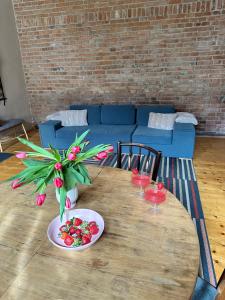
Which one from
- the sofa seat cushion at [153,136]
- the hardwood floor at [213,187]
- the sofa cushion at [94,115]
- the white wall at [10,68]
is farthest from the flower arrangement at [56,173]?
the white wall at [10,68]

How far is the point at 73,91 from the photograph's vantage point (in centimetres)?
473

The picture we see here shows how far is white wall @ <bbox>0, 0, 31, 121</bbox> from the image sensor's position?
4317mm

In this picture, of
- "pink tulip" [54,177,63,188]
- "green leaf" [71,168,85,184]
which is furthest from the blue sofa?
"pink tulip" [54,177,63,188]

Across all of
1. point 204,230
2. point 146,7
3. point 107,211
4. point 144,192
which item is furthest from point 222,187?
point 146,7

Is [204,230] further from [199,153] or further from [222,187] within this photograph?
[199,153]

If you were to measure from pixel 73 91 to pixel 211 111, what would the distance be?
280 centimetres

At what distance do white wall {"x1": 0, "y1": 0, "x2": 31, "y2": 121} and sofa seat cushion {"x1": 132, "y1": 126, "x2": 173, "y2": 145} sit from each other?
276 cm

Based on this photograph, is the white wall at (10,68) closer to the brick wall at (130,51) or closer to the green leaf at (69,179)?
the brick wall at (130,51)

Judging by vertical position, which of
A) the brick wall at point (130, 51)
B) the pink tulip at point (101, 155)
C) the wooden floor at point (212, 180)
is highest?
the brick wall at point (130, 51)

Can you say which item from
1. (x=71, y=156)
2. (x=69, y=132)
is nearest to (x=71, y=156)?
(x=71, y=156)

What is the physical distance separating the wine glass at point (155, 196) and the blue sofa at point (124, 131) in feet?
6.97

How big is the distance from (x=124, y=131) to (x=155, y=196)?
96.4 inches

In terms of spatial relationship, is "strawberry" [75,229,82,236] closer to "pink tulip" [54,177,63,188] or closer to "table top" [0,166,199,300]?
"table top" [0,166,199,300]

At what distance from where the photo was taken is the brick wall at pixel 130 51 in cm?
381
